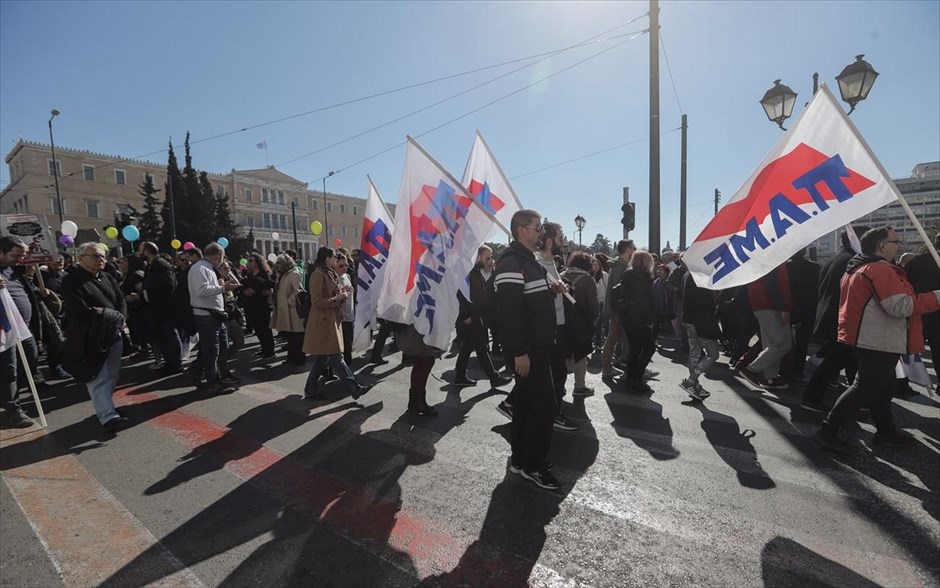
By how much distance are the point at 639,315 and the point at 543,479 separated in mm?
2755

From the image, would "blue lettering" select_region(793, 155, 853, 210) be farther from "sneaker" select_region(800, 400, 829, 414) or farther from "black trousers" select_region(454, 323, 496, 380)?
"black trousers" select_region(454, 323, 496, 380)

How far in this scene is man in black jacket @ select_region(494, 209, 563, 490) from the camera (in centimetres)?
306

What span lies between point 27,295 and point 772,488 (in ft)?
27.3

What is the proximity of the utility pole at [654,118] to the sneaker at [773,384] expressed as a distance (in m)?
5.29

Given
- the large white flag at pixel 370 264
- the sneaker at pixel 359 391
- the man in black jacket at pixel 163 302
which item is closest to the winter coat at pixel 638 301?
the large white flag at pixel 370 264

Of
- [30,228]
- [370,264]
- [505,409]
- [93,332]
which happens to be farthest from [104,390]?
[30,228]

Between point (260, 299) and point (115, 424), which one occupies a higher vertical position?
point (260, 299)

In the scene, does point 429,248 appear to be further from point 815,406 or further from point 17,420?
point 17,420

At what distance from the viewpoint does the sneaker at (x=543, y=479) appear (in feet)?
10.2

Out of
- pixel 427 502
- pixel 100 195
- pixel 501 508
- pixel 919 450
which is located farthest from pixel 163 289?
pixel 100 195

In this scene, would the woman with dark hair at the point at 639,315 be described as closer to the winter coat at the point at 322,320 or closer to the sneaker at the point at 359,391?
the sneaker at the point at 359,391

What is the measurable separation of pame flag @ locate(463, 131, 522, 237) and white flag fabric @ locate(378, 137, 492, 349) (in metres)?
2.08

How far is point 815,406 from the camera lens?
4.48 metres

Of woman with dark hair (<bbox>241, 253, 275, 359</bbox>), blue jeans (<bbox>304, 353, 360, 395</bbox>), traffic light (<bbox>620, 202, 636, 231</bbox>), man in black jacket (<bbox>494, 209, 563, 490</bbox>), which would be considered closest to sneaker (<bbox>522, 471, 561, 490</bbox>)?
man in black jacket (<bbox>494, 209, 563, 490</bbox>)
